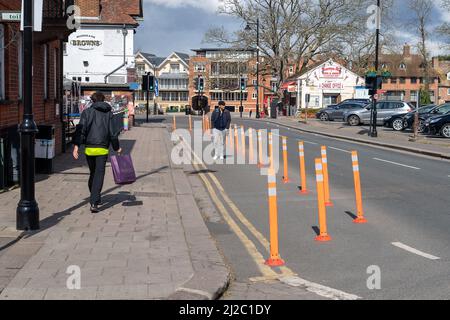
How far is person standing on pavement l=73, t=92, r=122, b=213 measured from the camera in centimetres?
930

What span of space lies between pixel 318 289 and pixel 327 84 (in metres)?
61.6

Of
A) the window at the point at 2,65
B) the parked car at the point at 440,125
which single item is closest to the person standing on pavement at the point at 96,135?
the window at the point at 2,65

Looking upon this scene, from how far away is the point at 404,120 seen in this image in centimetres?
3416

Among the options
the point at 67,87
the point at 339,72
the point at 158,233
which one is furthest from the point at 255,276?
the point at 339,72

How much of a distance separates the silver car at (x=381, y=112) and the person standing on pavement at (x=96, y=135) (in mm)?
32092

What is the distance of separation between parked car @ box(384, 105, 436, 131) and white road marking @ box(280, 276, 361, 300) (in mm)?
28732

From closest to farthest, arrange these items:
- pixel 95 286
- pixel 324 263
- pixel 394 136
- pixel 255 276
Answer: pixel 95 286, pixel 255 276, pixel 324 263, pixel 394 136

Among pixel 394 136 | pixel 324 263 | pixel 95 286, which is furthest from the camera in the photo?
pixel 394 136

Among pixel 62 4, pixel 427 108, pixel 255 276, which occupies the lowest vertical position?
pixel 255 276

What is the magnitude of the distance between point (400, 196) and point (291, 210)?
8.52 ft

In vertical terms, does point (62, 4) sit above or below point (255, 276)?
above

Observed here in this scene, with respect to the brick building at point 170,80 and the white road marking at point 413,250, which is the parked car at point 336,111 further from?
the brick building at point 170,80

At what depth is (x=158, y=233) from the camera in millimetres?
8094
